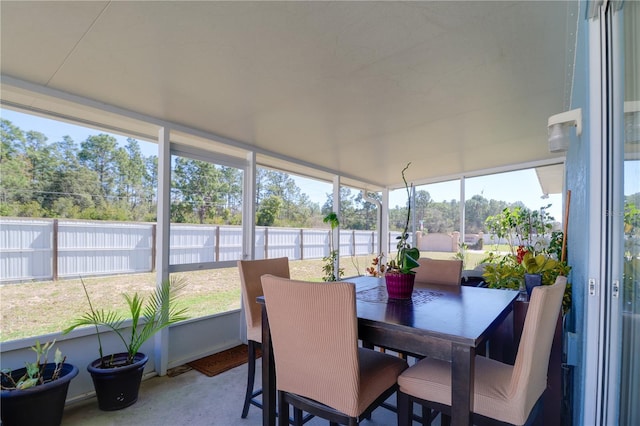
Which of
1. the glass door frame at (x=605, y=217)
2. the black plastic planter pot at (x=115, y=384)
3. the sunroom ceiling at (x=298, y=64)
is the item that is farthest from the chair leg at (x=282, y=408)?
the sunroom ceiling at (x=298, y=64)

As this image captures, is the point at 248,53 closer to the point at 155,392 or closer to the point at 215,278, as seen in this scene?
the point at 215,278

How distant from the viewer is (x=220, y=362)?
3068 mm

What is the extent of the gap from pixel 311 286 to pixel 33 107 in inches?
99.2

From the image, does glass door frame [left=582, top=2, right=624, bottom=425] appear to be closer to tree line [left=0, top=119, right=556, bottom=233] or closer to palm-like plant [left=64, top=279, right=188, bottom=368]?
palm-like plant [left=64, top=279, right=188, bottom=368]

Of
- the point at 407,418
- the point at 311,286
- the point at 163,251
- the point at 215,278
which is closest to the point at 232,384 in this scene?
the point at 215,278

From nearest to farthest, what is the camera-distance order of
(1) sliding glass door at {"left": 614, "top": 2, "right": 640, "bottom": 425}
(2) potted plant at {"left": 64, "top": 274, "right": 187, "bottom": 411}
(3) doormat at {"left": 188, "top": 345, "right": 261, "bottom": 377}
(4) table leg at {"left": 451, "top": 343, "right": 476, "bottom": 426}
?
(1) sliding glass door at {"left": 614, "top": 2, "right": 640, "bottom": 425} → (4) table leg at {"left": 451, "top": 343, "right": 476, "bottom": 426} → (2) potted plant at {"left": 64, "top": 274, "right": 187, "bottom": 411} → (3) doormat at {"left": 188, "top": 345, "right": 261, "bottom": 377}

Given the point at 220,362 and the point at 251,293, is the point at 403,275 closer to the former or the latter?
the point at 251,293

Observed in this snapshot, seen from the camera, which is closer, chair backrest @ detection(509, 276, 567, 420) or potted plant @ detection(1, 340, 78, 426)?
chair backrest @ detection(509, 276, 567, 420)

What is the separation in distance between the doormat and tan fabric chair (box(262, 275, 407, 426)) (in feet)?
5.27

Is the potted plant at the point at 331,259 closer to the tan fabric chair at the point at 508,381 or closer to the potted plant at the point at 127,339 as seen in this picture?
the potted plant at the point at 127,339

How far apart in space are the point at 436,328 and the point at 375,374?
423 millimetres

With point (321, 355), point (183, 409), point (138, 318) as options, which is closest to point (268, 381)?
point (321, 355)

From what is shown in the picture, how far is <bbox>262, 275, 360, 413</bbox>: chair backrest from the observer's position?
4.28ft

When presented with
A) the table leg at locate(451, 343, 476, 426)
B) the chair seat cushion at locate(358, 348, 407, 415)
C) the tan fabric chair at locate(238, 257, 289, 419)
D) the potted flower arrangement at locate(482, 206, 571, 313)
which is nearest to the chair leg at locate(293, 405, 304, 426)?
the chair seat cushion at locate(358, 348, 407, 415)
